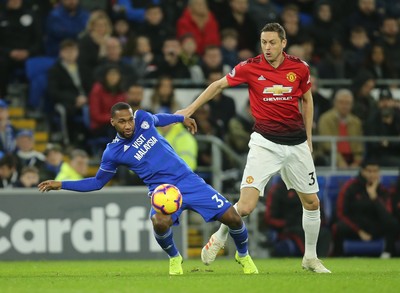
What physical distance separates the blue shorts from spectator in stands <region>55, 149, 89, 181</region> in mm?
5478

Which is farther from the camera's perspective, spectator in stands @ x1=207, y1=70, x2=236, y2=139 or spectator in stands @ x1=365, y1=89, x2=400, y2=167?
spectator in stands @ x1=365, y1=89, x2=400, y2=167

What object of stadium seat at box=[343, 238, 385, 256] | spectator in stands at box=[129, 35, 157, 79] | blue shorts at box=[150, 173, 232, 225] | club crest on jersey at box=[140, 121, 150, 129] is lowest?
stadium seat at box=[343, 238, 385, 256]

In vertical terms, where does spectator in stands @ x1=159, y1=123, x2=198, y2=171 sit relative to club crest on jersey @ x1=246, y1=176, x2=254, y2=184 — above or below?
below

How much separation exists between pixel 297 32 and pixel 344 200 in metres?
4.62

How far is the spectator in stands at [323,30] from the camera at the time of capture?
883 inches

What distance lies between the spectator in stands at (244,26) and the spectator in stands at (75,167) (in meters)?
5.41

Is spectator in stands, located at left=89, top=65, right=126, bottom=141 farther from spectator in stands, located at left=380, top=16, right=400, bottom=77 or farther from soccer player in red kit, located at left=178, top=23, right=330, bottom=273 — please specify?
soccer player in red kit, located at left=178, top=23, right=330, bottom=273

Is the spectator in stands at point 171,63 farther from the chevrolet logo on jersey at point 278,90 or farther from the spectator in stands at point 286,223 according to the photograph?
the chevrolet logo on jersey at point 278,90

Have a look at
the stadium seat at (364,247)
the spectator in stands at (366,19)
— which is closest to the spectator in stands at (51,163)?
the stadium seat at (364,247)

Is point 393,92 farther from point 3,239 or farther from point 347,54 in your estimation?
point 3,239

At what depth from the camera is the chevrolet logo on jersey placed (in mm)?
12508

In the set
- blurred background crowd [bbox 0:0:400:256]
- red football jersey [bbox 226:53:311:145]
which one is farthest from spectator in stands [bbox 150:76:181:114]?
red football jersey [bbox 226:53:311:145]

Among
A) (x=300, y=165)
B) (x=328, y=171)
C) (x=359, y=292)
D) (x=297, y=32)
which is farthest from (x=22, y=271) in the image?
(x=297, y=32)

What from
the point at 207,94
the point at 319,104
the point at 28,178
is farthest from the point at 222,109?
the point at 207,94
